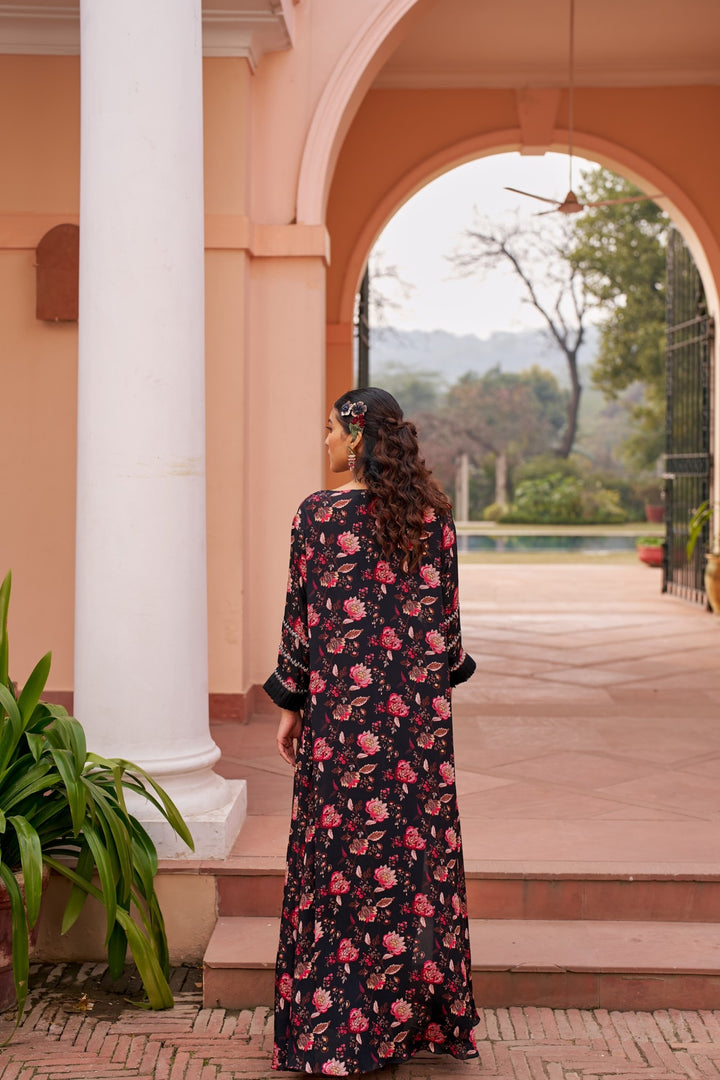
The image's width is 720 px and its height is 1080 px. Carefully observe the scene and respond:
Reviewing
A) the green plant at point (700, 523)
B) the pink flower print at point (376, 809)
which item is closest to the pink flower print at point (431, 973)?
the pink flower print at point (376, 809)

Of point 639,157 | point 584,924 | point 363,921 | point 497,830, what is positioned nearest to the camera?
point 363,921

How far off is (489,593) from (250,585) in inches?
276

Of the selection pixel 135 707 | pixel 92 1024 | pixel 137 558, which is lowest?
pixel 92 1024

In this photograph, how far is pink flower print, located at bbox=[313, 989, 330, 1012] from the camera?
2680 mm

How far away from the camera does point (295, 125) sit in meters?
5.61

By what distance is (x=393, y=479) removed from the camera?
269cm

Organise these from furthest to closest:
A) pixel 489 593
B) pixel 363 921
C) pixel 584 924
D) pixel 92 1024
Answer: pixel 489 593, pixel 584 924, pixel 92 1024, pixel 363 921

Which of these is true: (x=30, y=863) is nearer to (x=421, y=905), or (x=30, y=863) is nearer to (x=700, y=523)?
(x=421, y=905)

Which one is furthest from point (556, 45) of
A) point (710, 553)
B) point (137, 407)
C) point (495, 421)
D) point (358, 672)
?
point (495, 421)

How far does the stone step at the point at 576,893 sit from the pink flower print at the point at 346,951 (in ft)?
2.72

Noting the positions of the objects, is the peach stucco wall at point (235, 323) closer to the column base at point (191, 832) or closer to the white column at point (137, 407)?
the white column at point (137, 407)

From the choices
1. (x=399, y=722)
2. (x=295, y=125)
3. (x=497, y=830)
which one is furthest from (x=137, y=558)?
(x=295, y=125)

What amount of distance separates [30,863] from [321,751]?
873 millimetres

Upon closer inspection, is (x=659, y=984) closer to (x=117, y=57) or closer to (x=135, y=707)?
(x=135, y=707)
